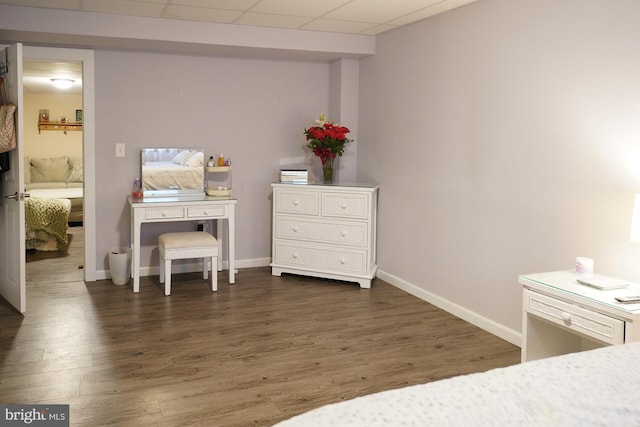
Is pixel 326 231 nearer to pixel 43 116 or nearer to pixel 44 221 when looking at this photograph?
pixel 44 221

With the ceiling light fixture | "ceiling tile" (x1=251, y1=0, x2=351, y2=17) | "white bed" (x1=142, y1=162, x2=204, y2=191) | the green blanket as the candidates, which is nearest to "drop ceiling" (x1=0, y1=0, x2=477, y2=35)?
"ceiling tile" (x1=251, y1=0, x2=351, y2=17)

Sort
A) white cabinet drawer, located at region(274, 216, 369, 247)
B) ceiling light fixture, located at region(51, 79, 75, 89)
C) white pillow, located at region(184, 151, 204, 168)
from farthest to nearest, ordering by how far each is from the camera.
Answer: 1. ceiling light fixture, located at region(51, 79, 75, 89)
2. white pillow, located at region(184, 151, 204, 168)
3. white cabinet drawer, located at region(274, 216, 369, 247)

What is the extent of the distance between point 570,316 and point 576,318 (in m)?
0.03

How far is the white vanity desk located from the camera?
4.64 metres

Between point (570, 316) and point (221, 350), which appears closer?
point (570, 316)

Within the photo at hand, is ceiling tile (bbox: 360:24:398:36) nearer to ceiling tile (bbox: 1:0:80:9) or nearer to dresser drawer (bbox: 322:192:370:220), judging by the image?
dresser drawer (bbox: 322:192:370:220)

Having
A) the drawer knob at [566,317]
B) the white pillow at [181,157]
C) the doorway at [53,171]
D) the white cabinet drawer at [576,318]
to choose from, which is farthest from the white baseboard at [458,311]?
the doorway at [53,171]

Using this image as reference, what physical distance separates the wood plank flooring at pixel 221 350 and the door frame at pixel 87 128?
0.33m

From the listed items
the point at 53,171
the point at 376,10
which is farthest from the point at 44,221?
the point at 376,10

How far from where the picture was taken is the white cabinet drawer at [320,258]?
4.95 metres

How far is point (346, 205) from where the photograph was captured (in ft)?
16.2

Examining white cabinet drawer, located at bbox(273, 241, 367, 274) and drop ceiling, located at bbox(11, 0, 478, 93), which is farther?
white cabinet drawer, located at bbox(273, 241, 367, 274)

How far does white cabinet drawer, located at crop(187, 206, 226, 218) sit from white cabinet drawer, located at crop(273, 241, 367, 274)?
64 cm

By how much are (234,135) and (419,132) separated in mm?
1875
